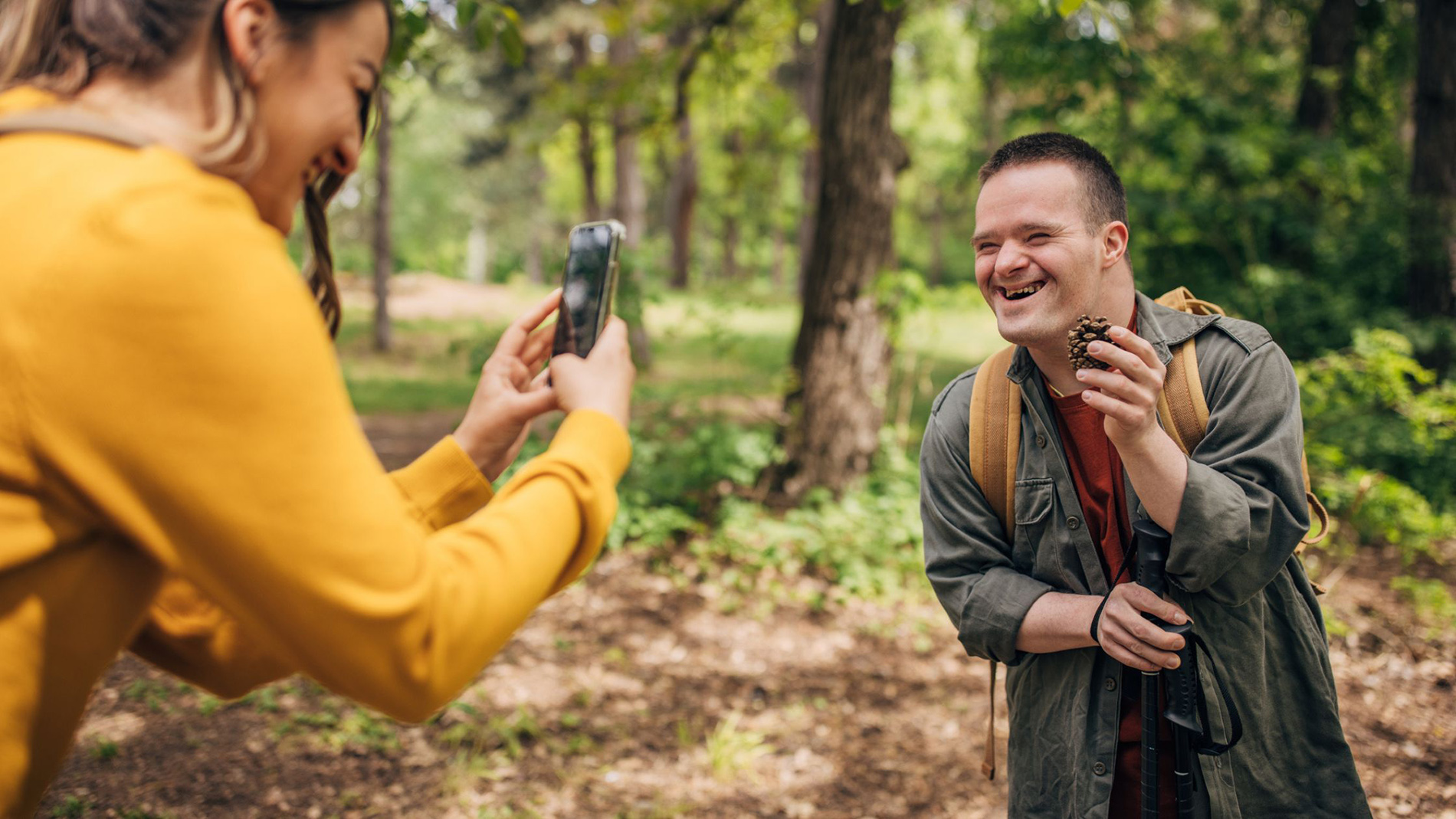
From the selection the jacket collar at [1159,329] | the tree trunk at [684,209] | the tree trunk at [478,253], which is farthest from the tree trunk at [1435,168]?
the tree trunk at [478,253]

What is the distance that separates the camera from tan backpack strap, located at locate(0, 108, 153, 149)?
981mm

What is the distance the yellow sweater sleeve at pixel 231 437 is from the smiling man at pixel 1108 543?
4.50ft

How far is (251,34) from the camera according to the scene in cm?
107

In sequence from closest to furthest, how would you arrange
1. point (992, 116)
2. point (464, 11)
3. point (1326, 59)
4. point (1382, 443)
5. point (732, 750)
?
point (464, 11), point (732, 750), point (1382, 443), point (1326, 59), point (992, 116)

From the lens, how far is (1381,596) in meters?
5.73

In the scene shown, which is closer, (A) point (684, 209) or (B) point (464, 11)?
(B) point (464, 11)

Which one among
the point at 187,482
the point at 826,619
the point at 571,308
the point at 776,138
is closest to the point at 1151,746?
the point at 571,308

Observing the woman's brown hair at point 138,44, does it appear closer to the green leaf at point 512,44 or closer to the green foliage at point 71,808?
the green leaf at point 512,44

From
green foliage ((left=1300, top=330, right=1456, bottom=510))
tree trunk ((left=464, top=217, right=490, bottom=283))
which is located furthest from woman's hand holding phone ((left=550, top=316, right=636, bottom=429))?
tree trunk ((left=464, top=217, right=490, bottom=283))

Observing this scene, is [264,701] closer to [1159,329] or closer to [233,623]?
[233,623]

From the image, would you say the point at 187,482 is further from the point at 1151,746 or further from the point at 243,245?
the point at 1151,746

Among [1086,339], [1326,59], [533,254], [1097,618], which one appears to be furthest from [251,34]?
[533,254]

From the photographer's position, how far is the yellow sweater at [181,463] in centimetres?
91

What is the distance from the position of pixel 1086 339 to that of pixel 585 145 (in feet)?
35.8
